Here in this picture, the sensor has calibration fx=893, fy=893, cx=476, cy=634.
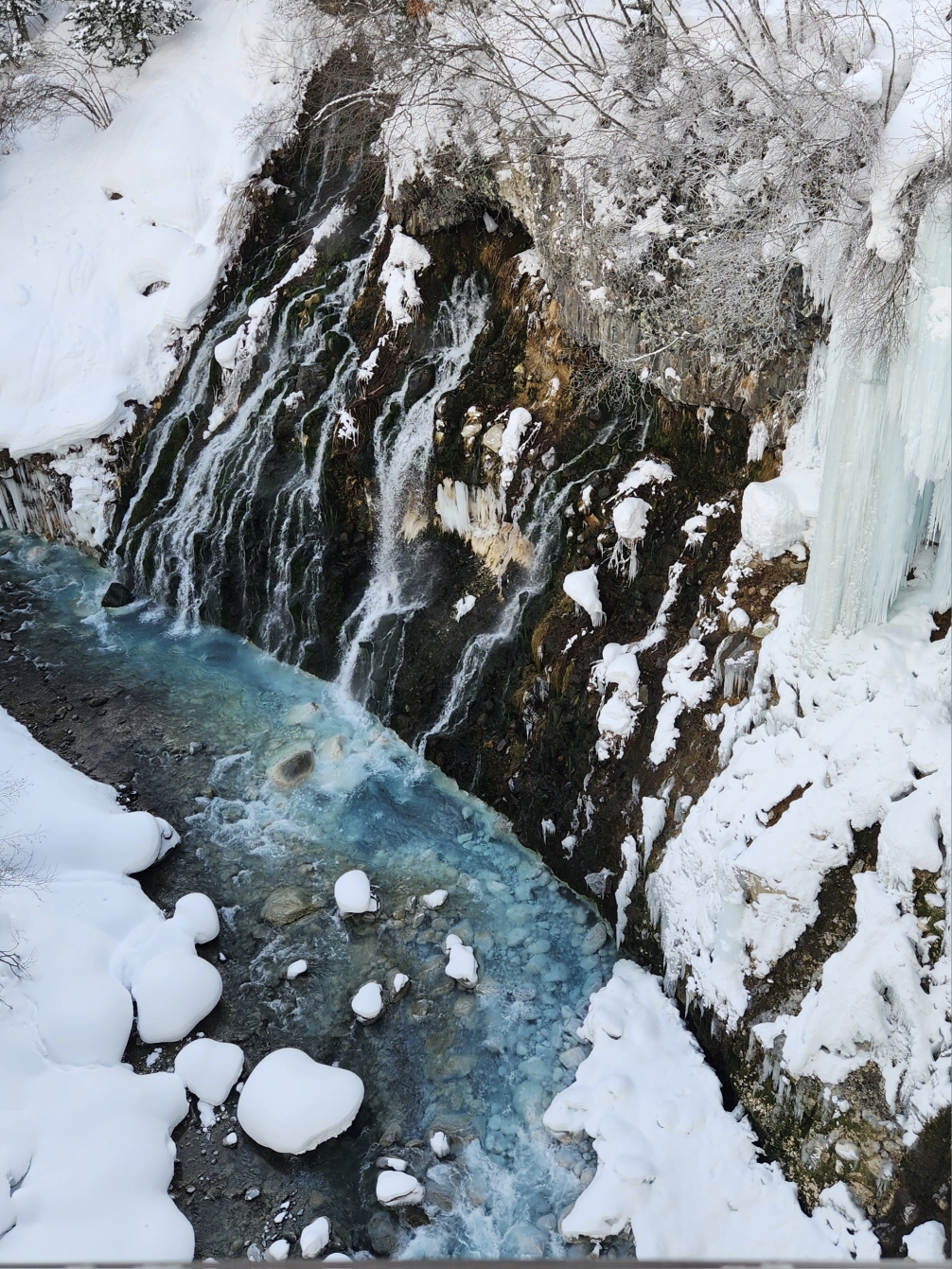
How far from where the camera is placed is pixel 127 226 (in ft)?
42.7

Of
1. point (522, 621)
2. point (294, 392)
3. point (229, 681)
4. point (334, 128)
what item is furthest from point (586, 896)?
point (334, 128)

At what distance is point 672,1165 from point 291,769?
481 centimetres

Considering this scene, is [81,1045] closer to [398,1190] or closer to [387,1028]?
[387,1028]

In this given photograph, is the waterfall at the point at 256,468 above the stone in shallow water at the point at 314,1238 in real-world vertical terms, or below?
above

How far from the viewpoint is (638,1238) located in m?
5.09

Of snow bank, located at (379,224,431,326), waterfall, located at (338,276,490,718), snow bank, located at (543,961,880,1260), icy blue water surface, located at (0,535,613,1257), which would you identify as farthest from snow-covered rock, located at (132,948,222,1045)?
snow bank, located at (379,224,431,326)

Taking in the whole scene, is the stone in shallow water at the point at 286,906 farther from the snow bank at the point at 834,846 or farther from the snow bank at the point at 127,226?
the snow bank at the point at 127,226

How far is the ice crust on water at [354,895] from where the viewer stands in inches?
285

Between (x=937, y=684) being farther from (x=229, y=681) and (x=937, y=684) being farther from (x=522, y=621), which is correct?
(x=229, y=681)

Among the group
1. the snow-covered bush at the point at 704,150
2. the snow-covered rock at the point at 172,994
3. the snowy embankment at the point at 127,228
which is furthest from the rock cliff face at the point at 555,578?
Result: the snow-covered rock at the point at 172,994

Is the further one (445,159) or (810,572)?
(445,159)

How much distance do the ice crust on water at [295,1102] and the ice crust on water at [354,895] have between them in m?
1.35

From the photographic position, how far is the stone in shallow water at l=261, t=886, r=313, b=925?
7.27 metres

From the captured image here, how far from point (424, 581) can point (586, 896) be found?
144 inches
